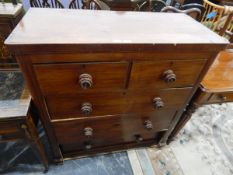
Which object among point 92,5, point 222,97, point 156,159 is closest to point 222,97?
point 222,97

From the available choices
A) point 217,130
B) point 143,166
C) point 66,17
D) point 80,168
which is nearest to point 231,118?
point 217,130

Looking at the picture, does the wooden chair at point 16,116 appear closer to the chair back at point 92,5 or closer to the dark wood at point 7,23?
the dark wood at point 7,23

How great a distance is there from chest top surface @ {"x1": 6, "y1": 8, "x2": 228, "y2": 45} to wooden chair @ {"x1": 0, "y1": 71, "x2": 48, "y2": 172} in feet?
1.20

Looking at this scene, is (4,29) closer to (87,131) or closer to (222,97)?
(87,131)

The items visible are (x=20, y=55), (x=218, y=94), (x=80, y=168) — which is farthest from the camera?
(x=80, y=168)

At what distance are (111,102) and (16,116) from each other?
0.45 m

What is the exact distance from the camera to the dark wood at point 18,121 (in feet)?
2.52

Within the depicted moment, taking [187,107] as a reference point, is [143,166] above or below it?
below

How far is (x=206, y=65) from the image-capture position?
811 mm

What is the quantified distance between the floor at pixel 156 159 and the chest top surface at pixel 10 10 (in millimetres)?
325

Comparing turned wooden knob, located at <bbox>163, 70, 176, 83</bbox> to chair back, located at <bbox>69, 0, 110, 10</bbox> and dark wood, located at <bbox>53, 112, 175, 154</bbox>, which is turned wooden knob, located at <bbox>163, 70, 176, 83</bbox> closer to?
dark wood, located at <bbox>53, 112, 175, 154</bbox>

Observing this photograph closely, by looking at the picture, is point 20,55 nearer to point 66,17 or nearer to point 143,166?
point 66,17

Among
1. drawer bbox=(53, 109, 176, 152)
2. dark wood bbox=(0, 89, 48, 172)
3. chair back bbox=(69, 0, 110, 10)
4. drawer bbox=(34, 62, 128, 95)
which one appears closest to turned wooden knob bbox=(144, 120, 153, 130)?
drawer bbox=(53, 109, 176, 152)

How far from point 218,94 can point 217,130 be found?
727 millimetres
